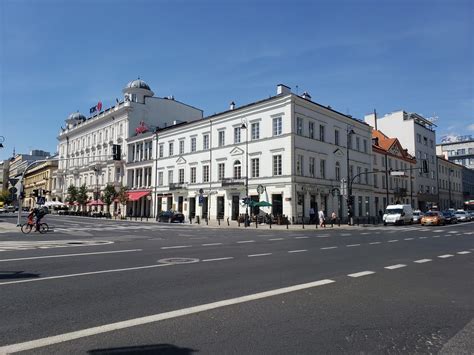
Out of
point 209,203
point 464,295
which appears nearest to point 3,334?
point 464,295

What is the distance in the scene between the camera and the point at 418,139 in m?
73.2

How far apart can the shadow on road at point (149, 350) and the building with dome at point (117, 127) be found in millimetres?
58844

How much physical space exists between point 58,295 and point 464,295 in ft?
23.9

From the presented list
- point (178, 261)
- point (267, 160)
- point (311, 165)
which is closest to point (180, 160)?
point (267, 160)

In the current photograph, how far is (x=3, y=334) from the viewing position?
4.57 metres

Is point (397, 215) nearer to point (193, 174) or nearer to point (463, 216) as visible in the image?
point (463, 216)

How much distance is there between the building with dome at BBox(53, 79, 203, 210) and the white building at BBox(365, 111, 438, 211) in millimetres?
37131

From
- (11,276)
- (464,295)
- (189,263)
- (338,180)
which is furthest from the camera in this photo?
(338,180)

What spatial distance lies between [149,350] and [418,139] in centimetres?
7848

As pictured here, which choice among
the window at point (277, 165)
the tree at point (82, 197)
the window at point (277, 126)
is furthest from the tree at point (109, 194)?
the window at point (277, 126)

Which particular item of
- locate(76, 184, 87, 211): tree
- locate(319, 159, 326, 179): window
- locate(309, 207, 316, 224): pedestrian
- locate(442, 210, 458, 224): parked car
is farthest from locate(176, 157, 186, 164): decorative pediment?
locate(442, 210, 458, 224): parked car

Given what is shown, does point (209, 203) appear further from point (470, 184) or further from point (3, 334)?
point (470, 184)

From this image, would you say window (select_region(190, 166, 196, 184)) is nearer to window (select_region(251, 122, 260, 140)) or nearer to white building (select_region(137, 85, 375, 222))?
white building (select_region(137, 85, 375, 222))

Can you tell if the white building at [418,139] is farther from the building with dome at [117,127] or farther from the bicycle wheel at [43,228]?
the bicycle wheel at [43,228]
